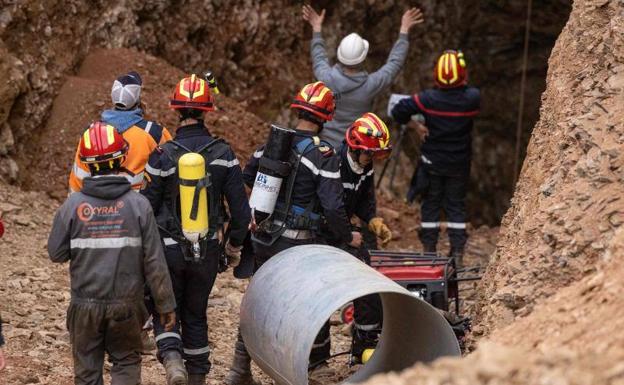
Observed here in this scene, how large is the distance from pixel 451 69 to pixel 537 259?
4.62 meters

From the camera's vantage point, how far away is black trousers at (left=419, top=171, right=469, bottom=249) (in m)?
11.0

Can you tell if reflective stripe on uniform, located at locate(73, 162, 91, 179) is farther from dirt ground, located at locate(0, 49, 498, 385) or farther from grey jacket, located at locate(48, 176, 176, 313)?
grey jacket, located at locate(48, 176, 176, 313)

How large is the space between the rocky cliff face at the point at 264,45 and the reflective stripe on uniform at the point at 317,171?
14.8 feet

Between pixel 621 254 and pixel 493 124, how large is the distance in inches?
579

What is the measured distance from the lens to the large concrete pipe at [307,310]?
6.02 metres

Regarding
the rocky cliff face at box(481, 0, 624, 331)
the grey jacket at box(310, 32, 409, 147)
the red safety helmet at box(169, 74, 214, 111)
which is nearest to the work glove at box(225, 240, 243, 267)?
the red safety helmet at box(169, 74, 214, 111)

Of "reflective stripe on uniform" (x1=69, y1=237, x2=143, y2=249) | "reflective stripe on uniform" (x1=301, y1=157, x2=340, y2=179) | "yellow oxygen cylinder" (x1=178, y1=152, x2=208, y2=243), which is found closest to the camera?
"reflective stripe on uniform" (x1=69, y1=237, x2=143, y2=249)

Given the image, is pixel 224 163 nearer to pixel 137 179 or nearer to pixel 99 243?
pixel 137 179

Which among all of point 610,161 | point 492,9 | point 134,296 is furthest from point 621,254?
point 492,9

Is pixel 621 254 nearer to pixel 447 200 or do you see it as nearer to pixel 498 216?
pixel 447 200

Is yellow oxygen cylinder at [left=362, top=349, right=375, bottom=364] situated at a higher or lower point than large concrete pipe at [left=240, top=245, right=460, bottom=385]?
lower

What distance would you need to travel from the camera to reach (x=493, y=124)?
19.6 meters

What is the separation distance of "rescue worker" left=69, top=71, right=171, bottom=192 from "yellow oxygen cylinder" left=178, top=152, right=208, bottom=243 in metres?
0.93

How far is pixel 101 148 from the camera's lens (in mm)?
6000
